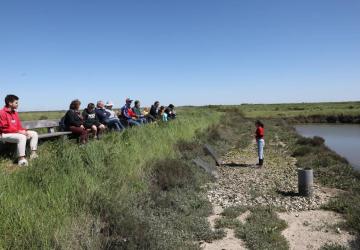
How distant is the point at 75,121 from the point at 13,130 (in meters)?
2.91

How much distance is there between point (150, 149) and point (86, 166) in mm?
3532

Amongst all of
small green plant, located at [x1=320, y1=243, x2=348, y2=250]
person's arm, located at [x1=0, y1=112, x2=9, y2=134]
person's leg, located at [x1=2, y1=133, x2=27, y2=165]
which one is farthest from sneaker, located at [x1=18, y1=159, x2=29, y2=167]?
small green plant, located at [x1=320, y1=243, x2=348, y2=250]

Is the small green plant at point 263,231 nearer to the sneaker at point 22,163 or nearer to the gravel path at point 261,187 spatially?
the gravel path at point 261,187

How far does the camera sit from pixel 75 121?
433 inches

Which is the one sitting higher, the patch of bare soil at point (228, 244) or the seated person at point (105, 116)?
the seated person at point (105, 116)

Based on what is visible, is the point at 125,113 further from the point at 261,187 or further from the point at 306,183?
the point at 306,183

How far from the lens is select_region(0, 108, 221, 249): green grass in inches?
177

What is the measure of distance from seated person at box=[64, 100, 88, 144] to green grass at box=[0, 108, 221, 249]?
2.17 meters

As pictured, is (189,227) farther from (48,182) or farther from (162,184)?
(48,182)

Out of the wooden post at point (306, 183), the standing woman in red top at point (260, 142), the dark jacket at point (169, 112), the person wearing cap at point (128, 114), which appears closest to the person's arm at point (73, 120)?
the person wearing cap at point (128, 114)

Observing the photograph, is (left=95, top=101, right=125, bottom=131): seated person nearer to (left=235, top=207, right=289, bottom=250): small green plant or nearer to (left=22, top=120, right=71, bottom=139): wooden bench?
(left=22, top=120, right=71, bottom=139): wooden bench

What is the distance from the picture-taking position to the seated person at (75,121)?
35.7 ft

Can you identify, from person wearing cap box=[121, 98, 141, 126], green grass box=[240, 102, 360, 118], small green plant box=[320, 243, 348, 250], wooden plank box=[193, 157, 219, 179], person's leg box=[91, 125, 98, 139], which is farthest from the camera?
green grass box=[240, 102, 360, 118]

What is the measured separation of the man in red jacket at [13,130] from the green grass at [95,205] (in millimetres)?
454
